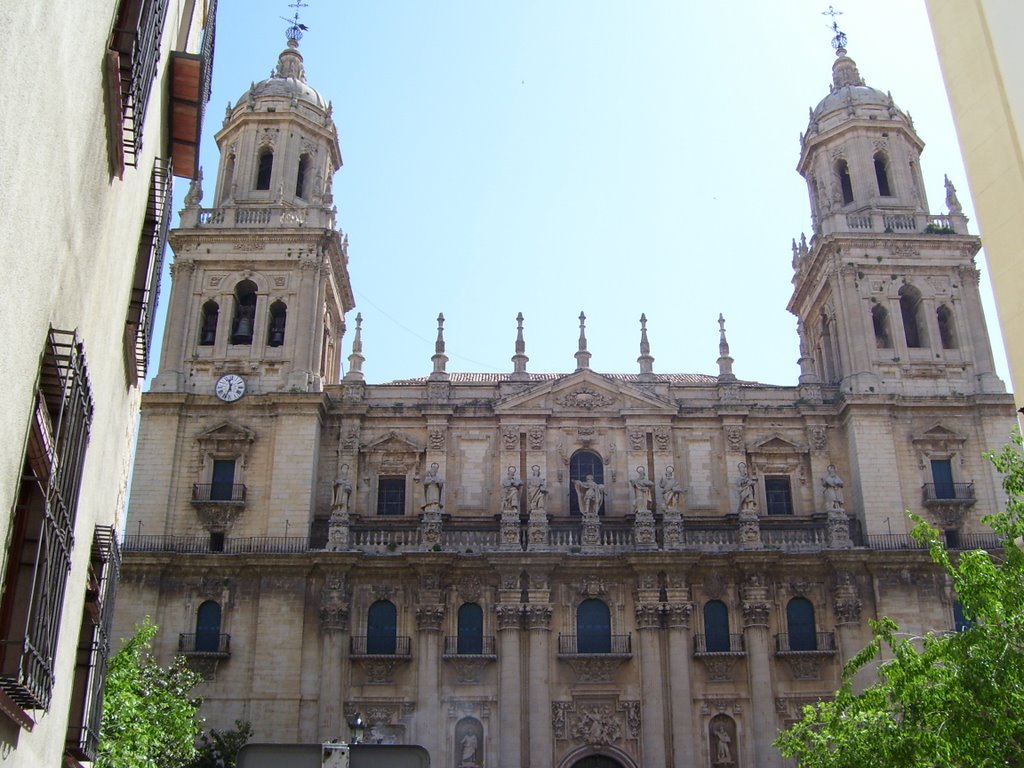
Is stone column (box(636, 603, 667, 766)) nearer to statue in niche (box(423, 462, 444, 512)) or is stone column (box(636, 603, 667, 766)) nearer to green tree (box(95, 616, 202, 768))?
statue in niche (box(423, 462, 444, 512))

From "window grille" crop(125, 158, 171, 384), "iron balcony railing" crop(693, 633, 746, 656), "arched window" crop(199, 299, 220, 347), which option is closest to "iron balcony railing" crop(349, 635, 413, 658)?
"iron balcony railing" crop(693, 633, 746, 656)

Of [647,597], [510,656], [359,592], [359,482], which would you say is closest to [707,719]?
[647,597]

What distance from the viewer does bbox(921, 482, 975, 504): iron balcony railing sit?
108 feet

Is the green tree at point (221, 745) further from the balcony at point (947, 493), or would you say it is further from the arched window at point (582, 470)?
the balcony at point (947, 493)

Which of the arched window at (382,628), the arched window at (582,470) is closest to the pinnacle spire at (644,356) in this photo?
the arched window at (582,470)

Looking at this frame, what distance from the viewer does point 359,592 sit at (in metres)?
31.3

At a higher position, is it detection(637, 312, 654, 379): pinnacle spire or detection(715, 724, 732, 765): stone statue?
detection(637, 312, 654, 379): pinnacle spire

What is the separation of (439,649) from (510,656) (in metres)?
2.07

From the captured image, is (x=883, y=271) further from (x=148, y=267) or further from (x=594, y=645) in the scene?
(x=148, y=267)

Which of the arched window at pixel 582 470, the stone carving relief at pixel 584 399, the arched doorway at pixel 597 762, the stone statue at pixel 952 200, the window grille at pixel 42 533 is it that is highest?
the stone statue at pixel 952 200

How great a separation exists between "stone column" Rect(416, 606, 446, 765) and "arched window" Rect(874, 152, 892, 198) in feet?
72.6

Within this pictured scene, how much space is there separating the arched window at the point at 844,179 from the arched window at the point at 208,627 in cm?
2619

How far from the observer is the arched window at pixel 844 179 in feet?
128

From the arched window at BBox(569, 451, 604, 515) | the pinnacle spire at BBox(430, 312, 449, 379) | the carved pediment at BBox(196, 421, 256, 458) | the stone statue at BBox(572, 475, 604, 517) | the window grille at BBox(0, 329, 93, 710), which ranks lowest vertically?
the window grille at BBox(0, 329, 93, 710)
